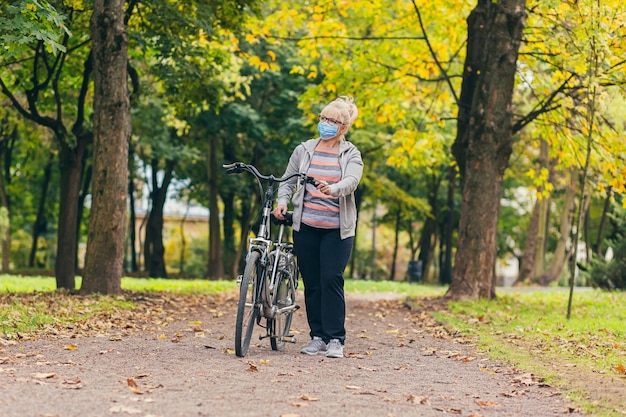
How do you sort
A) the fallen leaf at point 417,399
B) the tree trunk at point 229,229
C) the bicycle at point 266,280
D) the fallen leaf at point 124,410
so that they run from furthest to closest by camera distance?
the tree trunk at point 229,229
the bicycle at point 266,280
the fallen leaf at point 417,399
the fallen leaf at point 124,410

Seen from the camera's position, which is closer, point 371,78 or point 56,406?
point 56,406

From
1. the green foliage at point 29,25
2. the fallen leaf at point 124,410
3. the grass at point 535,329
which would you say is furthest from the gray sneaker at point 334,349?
the green foliage at point 29,25

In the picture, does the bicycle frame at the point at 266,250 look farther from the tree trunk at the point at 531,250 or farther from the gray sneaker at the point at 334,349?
the tree trunk at the point at 531,250

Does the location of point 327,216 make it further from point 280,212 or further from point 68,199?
point 68,199

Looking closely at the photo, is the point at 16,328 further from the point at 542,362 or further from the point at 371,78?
the point at 371,78

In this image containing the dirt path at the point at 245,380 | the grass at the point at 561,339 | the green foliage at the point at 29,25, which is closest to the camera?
the dirt path at the point at 245,380

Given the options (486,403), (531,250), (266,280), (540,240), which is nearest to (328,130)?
(266,280)

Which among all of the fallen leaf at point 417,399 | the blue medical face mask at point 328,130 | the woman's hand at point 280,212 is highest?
the blue medical face mask at point 328,130

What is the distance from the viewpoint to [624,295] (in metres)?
18.6

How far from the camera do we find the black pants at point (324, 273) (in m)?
8.05

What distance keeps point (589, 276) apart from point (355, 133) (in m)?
9.03

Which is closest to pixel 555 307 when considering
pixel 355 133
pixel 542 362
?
pixel 542 362

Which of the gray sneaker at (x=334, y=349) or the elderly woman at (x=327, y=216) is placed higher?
the elderly woman at (x=327, y=216)

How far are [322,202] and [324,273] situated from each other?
64 cm
